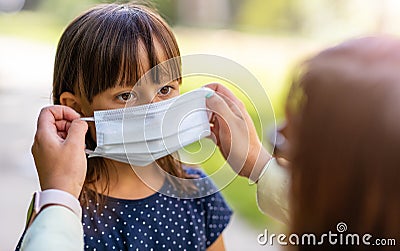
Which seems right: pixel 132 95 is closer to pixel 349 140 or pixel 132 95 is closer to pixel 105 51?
pixel 105 51

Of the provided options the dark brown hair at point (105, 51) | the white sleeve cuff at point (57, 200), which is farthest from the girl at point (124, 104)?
the white sleeve cuff at point (57, 200)

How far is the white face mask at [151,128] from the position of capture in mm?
1011

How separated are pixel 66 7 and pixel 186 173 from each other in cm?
286

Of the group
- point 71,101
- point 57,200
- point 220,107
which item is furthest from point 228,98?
point 57,200

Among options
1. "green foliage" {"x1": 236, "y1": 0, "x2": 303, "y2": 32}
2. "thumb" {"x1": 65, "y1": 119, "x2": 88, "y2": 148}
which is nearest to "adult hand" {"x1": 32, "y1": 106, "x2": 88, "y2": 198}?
"thumb" {"x1": 65, "y1": 119, "x2": 88, "y2": 148}

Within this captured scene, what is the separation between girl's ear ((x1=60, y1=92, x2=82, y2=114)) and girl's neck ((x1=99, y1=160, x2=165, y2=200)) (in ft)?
0.31

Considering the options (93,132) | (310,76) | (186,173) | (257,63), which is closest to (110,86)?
(93,132)

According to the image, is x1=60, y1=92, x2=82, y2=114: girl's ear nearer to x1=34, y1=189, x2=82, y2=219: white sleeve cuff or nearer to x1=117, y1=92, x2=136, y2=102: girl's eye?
x1=117, y1=92, x2=136, y2=102: girl's eye

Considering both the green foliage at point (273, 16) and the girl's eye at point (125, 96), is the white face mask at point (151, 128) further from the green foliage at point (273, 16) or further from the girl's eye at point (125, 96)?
the green foliage at point (273, 16)

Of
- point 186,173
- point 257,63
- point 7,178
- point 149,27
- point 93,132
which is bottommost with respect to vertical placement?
point 7,178

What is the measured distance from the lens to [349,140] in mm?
579

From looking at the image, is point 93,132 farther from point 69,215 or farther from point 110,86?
point 69,215

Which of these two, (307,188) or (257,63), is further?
(257,63)

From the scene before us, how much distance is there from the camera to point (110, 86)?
1029mm
